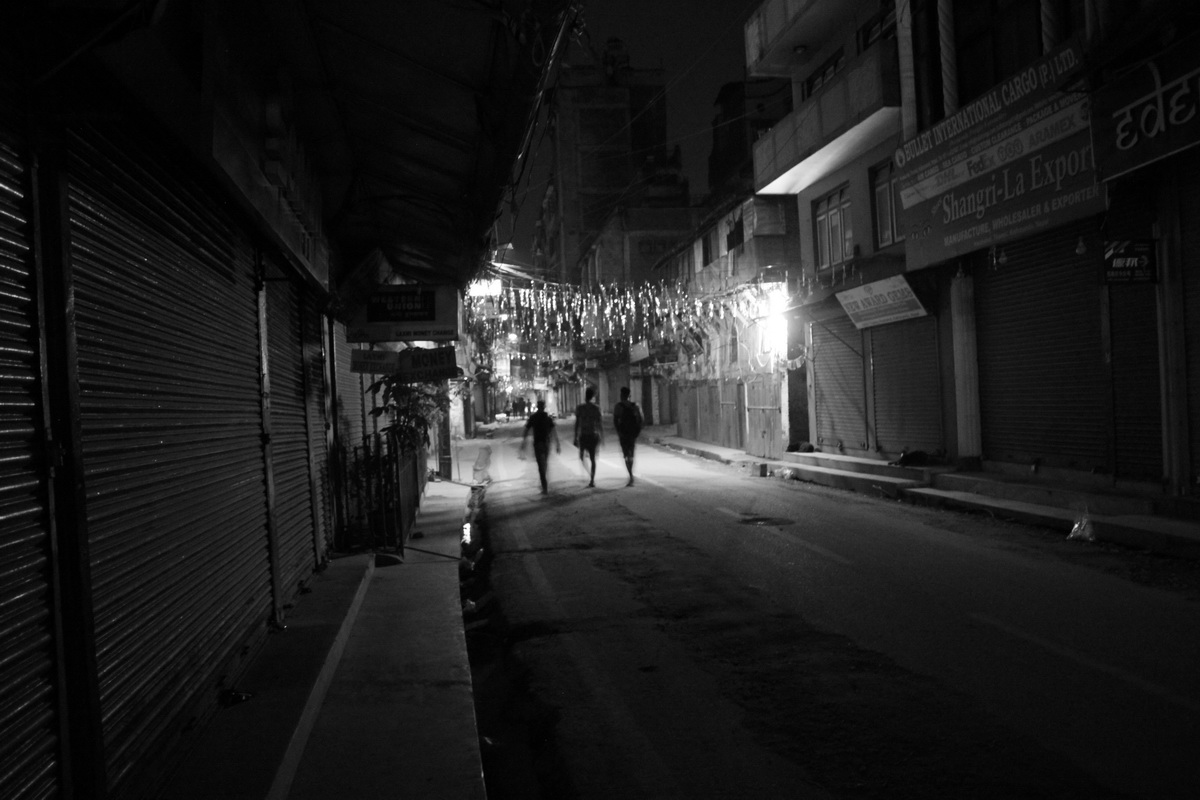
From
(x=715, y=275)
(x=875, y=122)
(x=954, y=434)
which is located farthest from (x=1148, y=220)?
(x=715, y=275)

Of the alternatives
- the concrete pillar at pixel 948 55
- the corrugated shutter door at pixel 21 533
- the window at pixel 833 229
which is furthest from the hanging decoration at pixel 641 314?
the corrugated shutter door at pixel 21 533

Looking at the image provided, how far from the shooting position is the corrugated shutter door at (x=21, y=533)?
108 inches

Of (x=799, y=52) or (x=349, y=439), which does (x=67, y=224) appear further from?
(x=799, y=52)

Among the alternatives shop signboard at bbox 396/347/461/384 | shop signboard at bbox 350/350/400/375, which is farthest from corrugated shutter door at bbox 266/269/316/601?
shop signboard at bbox 396/347/461/384

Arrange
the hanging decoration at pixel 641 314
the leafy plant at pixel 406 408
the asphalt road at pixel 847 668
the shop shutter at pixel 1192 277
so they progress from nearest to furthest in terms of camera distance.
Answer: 1. the asphalt road at pixel 847 668
2. the shop shutter at pixel 1192 277
3. the leafy plant at pixel 406 408
4. the hanging decoration at pixel 641 314

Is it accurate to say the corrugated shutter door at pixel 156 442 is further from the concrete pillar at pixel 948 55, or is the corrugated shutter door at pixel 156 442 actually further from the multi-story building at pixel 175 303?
the concrete pillar at pixel 948 55

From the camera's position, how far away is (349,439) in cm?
1156

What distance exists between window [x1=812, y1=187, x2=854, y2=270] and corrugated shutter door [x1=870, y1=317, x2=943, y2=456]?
263 centimetres

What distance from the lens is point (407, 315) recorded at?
1170 cm

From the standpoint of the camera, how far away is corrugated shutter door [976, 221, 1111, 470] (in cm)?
1305

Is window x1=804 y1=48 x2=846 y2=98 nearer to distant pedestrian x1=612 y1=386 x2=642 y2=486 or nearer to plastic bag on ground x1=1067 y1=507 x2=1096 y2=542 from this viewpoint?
distant pedestrian x1=612 y1=386 x2=642 y2=486

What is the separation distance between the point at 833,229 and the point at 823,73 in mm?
4157

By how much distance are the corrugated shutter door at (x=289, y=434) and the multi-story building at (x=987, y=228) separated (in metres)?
10.2

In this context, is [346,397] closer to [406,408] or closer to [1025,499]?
[406,408]
